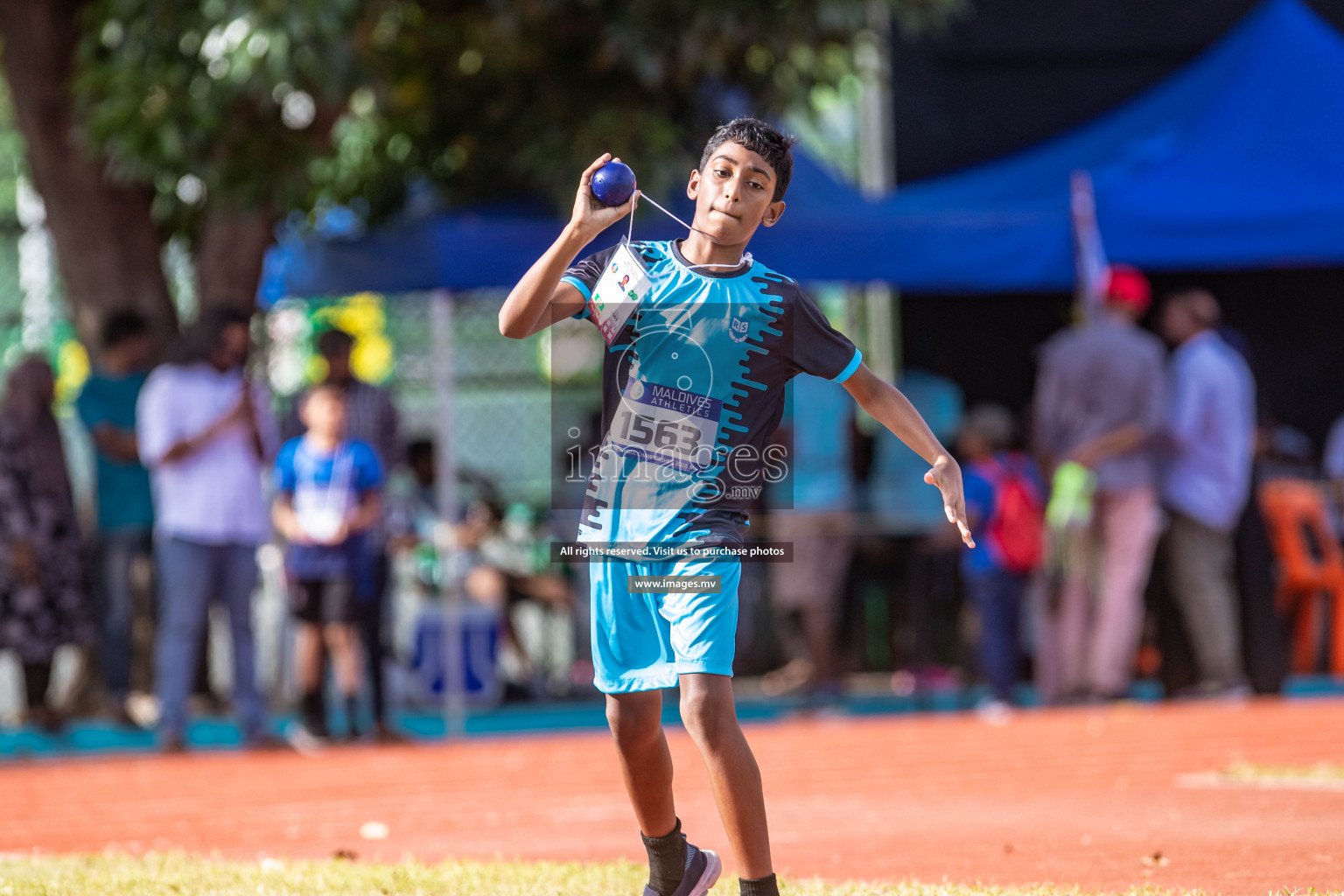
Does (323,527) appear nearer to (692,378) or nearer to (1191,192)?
(1191,192)

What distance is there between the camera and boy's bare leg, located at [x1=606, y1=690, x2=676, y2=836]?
382 centimetres

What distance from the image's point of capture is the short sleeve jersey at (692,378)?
3.85 meters

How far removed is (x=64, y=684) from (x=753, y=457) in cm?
1008

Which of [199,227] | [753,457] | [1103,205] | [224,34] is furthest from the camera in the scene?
[199,227]

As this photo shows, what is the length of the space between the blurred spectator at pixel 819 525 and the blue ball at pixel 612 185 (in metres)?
6.43

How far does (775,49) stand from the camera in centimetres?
972

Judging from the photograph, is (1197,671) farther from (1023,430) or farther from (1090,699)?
(1023,430)

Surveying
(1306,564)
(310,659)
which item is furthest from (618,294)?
(1306,564)

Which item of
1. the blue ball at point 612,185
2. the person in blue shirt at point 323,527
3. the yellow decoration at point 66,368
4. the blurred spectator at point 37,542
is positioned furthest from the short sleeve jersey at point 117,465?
the blue ball at point 612,185

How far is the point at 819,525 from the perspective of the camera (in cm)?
1049

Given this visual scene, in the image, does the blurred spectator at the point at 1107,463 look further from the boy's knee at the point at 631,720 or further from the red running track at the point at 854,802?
the boy's knee at the point at 631,720

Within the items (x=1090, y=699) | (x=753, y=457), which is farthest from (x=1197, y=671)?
(x=753, y=457)

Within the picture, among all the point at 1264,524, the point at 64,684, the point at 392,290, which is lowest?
the point at 64,684

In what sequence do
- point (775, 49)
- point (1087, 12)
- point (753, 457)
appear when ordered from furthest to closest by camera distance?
point (1087, 12)
point (775, 49)
point (753, 457)
